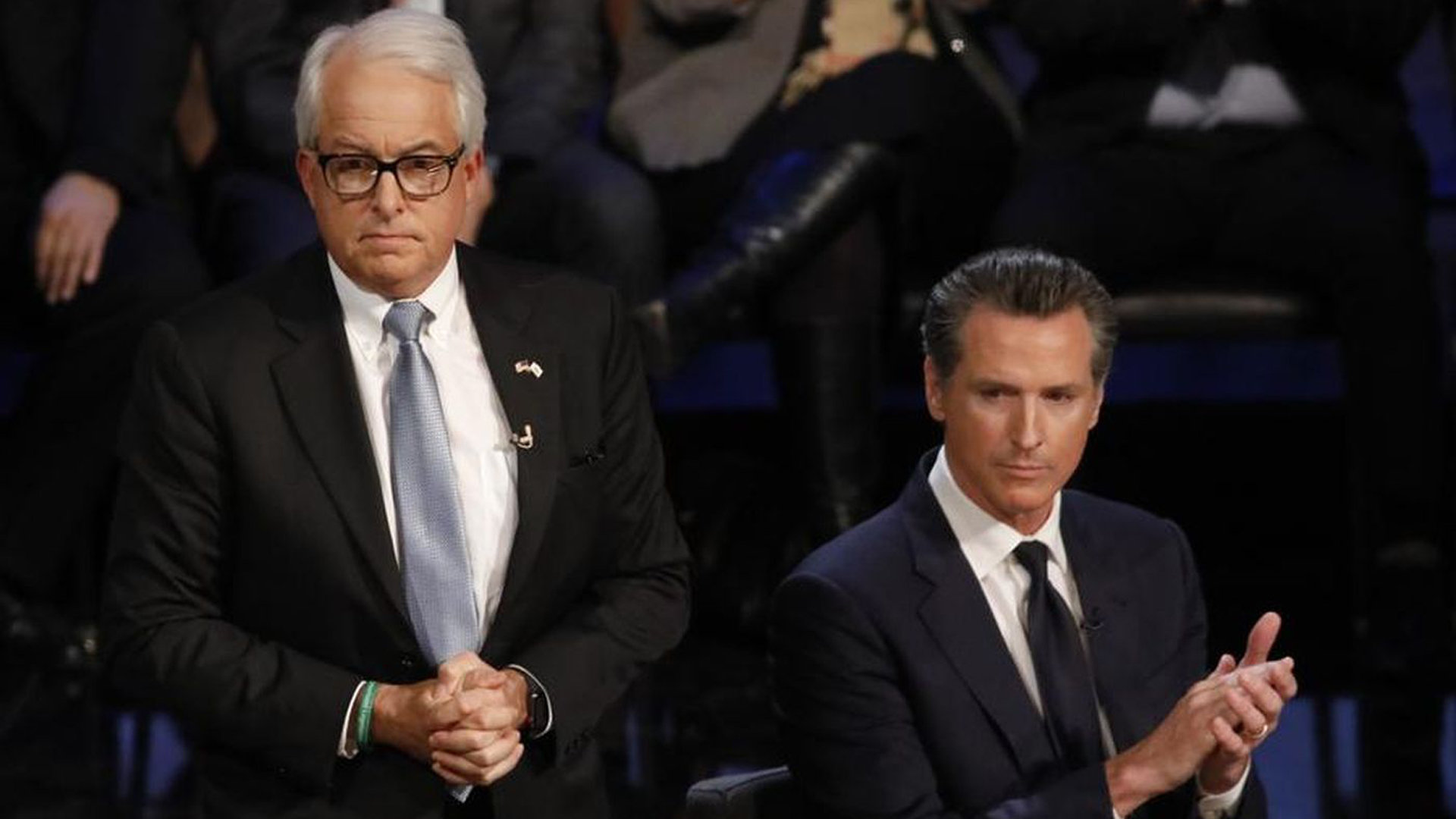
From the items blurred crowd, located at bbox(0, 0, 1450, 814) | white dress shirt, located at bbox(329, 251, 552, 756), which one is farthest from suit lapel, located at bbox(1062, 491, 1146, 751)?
blurred crowd, located at bbox(0, 0, 1450, 814)

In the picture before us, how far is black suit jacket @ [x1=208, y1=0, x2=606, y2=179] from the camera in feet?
16.8

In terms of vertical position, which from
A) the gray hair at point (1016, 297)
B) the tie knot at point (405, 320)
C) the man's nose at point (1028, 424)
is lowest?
the man's nose at point (1028, 424)

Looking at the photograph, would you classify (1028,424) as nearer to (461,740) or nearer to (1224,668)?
(1224,668)

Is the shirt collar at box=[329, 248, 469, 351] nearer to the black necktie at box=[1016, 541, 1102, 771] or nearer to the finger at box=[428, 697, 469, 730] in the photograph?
the finger at box=[428, 697, 469, 730]

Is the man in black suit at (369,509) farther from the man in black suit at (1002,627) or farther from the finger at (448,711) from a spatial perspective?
the man in black suit at (1002,627)

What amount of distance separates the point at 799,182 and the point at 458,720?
7.79ft

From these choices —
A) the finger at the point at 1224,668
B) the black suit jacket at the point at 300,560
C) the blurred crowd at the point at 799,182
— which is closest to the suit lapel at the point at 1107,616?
the finger at the point at 1224,668

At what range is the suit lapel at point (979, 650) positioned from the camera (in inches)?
109

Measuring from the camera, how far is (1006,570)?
113 inches

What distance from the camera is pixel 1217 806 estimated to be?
2.80 m

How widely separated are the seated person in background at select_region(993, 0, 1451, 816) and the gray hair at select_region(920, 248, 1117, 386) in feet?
6.26

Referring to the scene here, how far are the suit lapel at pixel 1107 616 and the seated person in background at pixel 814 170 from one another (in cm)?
196

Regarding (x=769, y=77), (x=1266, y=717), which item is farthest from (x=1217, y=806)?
(x=769, y=77)

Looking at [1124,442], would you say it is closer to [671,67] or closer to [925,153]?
[925,153]
